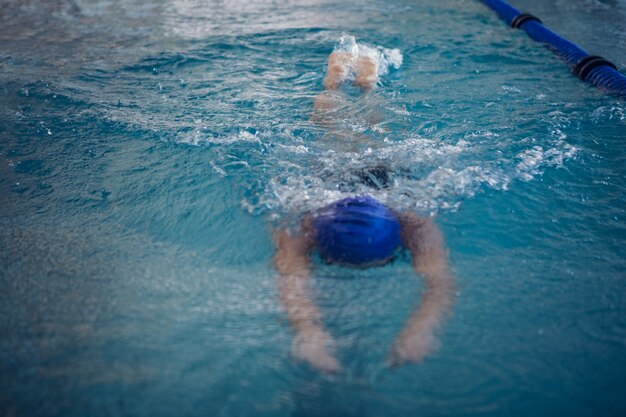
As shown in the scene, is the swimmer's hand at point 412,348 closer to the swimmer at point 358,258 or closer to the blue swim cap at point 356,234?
the swimmer at point 358,258

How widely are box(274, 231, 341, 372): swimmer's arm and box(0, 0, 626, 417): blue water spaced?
0.17 feet

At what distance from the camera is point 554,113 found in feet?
11.7

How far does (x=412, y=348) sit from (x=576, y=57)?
400 centimetres

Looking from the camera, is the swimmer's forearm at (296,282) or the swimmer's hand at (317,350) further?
the swimmer's forearm at (296,282)

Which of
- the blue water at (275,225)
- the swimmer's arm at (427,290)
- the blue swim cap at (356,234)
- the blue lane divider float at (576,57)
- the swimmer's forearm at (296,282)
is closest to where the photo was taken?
the blue water at (275,225)

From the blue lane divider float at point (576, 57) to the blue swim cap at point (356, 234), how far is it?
9.36 feet

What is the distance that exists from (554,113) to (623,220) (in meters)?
1.30

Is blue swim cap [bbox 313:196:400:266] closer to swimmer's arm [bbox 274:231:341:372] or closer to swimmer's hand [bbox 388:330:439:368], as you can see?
swimmer's arm [bbox 274:231:341:372]

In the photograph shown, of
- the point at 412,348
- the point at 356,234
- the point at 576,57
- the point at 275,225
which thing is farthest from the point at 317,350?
the point at 576,57

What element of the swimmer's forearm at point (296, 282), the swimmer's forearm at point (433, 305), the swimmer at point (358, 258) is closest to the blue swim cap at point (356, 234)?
the swimmer at point (358, 258)

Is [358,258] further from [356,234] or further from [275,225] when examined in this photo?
[275,225]

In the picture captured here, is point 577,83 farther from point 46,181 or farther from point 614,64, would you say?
point 46,181

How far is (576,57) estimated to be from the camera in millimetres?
4574

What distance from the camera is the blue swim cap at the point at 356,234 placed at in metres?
2.14
